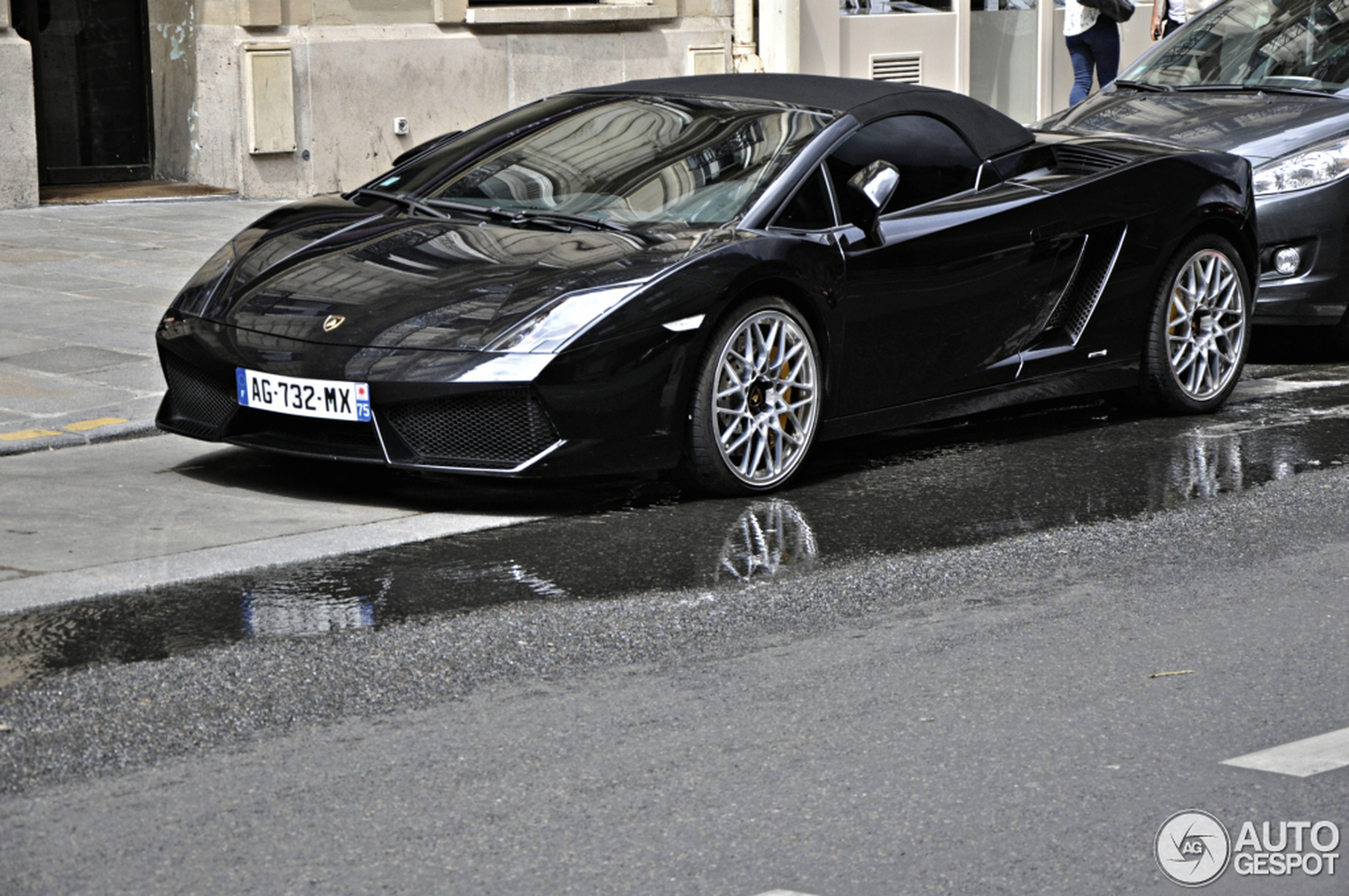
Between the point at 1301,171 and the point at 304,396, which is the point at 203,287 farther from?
the point at 1301,171

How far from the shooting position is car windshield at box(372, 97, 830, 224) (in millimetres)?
6629

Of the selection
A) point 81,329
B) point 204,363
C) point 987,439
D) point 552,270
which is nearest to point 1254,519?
point 987,439

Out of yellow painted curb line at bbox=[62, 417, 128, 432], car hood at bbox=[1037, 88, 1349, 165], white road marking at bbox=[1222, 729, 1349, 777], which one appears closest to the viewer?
white road marking at bbox=[1222, 729, 1349, 777]

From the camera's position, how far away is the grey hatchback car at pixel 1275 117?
9070mm

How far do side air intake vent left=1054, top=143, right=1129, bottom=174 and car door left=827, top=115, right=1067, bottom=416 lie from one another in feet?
1.11

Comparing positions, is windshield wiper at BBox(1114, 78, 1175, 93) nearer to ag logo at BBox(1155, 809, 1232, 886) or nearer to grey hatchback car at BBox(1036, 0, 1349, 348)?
grey hatchback car at BBox(1036, 0, 1349, 348)

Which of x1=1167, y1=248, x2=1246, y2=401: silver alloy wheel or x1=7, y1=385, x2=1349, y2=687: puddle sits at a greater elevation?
x1=1167, y1=248, x2=1246, y2=401: silver alloy wheel

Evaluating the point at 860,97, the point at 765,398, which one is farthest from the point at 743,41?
the point at 765,398

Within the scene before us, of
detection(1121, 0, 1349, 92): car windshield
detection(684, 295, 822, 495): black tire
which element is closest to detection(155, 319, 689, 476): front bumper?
detection(684, 295, 822, 495): black tire

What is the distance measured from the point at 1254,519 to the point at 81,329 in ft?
17.8

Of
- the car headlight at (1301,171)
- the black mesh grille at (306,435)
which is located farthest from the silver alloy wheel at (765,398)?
the car headlight at (1301,171)

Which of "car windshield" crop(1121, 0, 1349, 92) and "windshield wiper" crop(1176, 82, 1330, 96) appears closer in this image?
"windshield wiper" crop(1176, 82, 1330, 96)

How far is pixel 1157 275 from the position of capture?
25.3 feet

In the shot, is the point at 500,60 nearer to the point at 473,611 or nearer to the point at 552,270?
the point at 552,270
